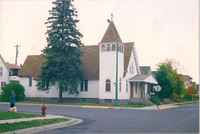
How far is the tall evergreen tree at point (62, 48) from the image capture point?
5259cm

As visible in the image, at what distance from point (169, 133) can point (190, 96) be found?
69.1m

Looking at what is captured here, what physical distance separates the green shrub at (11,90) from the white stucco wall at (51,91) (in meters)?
3.18

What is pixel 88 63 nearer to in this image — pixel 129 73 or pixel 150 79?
pixel 129 73

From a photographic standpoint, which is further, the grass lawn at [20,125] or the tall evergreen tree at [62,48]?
the tall evergreen tree at [62,48]

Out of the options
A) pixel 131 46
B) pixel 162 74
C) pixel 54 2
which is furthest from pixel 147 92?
pixel 54 2

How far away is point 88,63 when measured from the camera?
5881 centimetres

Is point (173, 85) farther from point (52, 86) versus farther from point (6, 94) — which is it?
point (6, 94)

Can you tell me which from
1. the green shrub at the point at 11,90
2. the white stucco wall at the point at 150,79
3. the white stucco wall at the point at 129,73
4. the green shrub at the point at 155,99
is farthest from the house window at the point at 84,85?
the green shrub at the point at 155,99

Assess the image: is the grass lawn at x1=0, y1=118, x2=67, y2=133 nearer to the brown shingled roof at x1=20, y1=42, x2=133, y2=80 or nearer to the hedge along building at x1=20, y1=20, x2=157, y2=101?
the hedge along building at x1=20, y1=20, x2=157, y2=101

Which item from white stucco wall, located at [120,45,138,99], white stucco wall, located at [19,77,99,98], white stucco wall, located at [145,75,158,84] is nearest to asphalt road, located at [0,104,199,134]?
white stucco wall, located at [120,45,138,99]

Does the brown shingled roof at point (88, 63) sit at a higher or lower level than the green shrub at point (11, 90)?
higher

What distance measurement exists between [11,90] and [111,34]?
14566 millimetres

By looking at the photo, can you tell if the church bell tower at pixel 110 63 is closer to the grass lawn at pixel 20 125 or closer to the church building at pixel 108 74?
the church building at pixel 108 74

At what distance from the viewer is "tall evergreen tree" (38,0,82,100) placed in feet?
173
